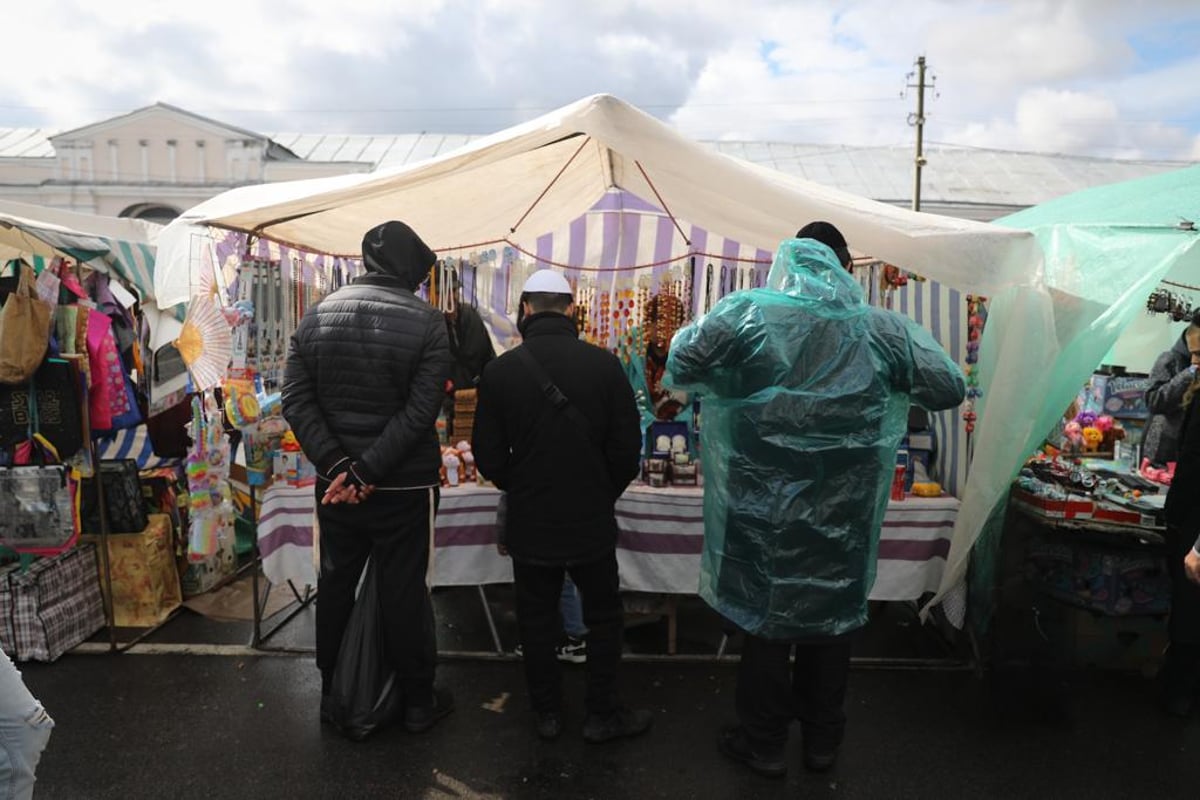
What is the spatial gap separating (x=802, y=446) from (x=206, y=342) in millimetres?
2546

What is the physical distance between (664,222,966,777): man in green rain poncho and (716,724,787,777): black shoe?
0.05 ft

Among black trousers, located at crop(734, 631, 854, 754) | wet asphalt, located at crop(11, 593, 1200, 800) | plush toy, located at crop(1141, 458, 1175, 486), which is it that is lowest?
wet asphalt, located at crop(11, 593, 1200, 800)

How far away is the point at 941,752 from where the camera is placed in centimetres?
273

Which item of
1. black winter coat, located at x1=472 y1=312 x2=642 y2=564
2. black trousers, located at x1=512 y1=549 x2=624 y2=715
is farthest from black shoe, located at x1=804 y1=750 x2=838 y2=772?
black winter coat, located at x1=472 y1=312 x2=642 y2=564

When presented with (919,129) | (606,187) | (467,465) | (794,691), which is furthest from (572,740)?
(919,129)

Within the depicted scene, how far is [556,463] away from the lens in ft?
8.18

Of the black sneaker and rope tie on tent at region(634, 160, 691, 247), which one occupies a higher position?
rope tie on tent at region(634, 160, 691, 247)

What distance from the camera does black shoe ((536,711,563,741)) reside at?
2.70 meters

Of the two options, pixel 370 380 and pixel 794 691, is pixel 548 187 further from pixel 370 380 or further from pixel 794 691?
pixel 794 691

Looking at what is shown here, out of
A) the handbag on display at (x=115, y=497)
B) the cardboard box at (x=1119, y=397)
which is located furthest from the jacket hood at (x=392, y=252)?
the cardboard box at (x=1119, y=397)

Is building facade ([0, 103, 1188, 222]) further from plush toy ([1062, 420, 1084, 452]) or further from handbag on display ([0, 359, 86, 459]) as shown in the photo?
handbag on display ([0, 359, 86, 459])

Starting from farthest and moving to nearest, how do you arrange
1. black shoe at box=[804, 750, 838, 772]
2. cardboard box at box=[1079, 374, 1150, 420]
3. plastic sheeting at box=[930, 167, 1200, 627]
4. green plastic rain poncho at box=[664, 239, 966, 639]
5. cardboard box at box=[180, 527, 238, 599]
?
cardboard box at box=[1079, 374, 1150, 420] < cardboard box at box=[180, 527, 238, 599] < plastic sheeting at box=[930, 167, 1200, 627] < black shoe at box=[804, 750, 838, 772] < green plastic rain poncho at box=[664, 239, 966, 639]

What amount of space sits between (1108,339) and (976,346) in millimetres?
1124

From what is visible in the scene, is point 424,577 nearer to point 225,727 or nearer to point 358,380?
point 358,380
